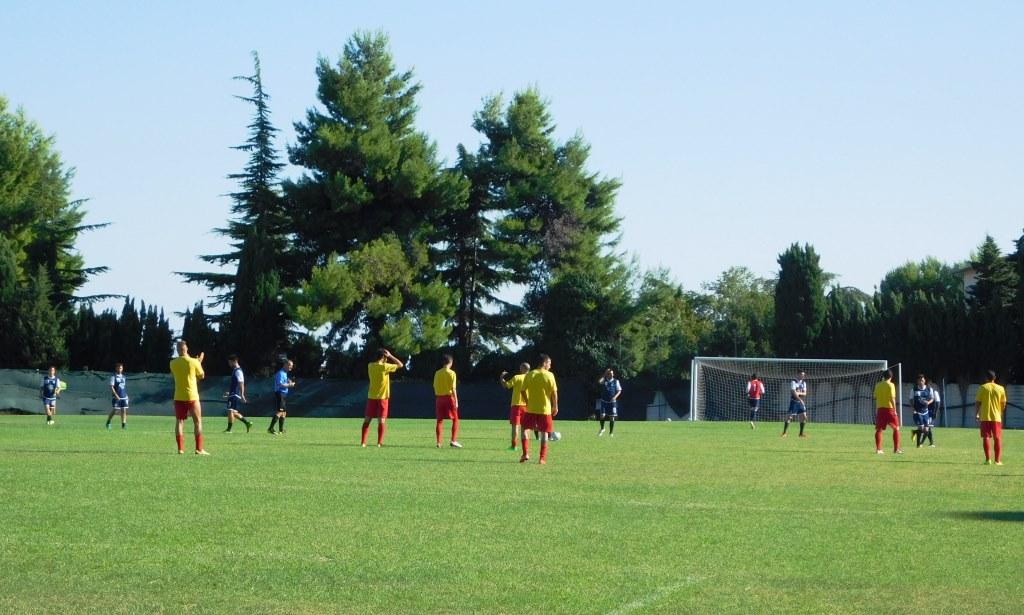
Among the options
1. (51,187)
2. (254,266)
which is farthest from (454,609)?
(51,187)

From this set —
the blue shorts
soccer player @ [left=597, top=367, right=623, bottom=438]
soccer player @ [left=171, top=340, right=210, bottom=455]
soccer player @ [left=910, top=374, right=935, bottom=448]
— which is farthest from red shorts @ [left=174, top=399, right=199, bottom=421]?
the blue shorts

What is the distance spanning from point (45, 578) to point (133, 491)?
6036 millimetres

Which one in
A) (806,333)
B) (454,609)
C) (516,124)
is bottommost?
(454,609)

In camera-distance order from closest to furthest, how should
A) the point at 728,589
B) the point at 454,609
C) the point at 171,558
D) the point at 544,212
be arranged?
the point at 454,609, the point at 728,589, the point at 171,558, the point at 544,212

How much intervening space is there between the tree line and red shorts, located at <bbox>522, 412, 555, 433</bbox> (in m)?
43.3

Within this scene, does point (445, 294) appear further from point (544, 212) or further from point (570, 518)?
point (570, 518)

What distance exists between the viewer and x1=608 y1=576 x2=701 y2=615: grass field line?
27.8 ft

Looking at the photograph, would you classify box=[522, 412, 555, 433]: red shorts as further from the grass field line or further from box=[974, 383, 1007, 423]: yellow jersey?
the grass field line

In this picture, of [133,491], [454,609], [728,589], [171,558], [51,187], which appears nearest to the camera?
[454,609]

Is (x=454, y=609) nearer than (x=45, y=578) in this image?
Yes

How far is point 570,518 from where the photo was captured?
13391 mm

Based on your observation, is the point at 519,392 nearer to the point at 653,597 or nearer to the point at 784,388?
the point at 653,597

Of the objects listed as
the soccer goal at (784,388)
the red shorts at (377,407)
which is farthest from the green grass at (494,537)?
the soccer goal at (784,388)

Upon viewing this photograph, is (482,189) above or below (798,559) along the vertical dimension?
above
